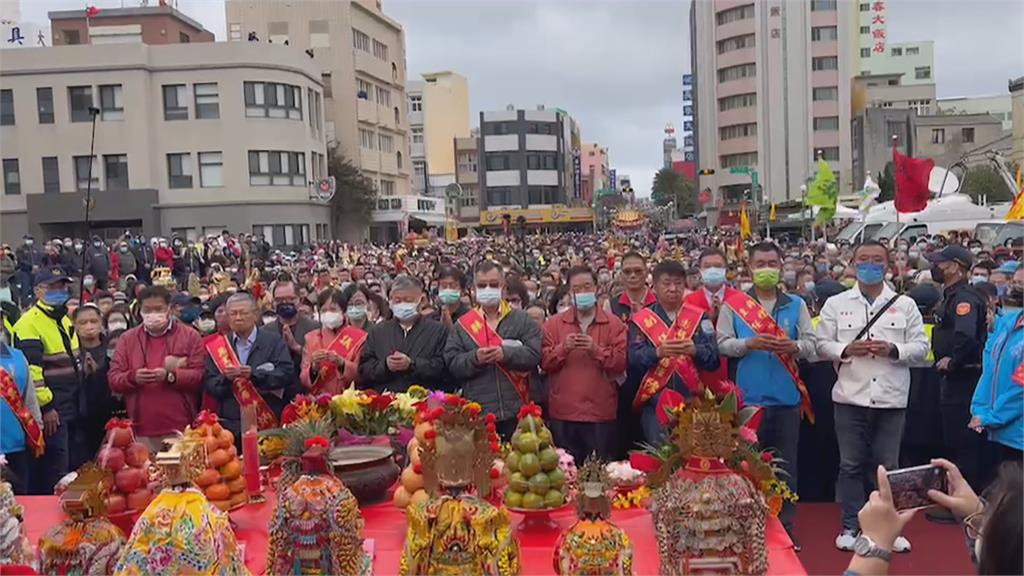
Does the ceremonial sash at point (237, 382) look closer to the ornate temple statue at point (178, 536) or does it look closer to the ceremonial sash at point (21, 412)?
the ceremonial sash at point (21, 412)

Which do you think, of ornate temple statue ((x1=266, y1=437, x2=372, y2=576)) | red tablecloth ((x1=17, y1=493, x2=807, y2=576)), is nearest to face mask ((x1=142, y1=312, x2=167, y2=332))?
red tablecloth ((x1=17, y1=493, x2=807, y2=576))

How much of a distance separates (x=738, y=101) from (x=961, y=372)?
5958cm

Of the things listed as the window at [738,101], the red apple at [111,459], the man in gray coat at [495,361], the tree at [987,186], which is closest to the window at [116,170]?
the man in gray coat at [495,361]

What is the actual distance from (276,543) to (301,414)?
40.7 inches

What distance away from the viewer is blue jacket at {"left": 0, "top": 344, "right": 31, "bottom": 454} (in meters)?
5.11

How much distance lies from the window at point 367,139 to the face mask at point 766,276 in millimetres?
41172

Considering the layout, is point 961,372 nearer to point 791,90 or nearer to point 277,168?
point 277,168

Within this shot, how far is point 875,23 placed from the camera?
84625 mm

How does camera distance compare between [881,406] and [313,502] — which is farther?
[881,406]

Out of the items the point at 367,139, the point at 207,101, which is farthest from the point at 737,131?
the point at 207,101

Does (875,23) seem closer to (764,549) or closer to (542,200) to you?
(542,200)

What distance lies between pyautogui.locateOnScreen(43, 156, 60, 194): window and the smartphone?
3611 centimetres

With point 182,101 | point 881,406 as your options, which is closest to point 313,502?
point 881,406

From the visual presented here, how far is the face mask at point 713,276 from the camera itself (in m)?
5.97
